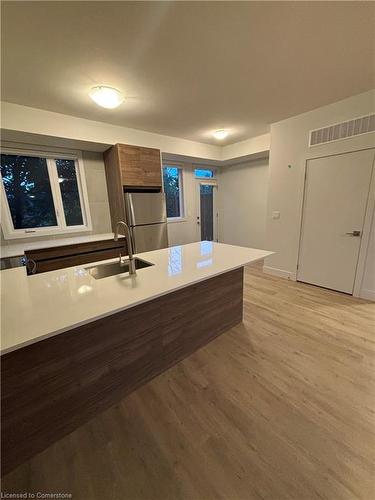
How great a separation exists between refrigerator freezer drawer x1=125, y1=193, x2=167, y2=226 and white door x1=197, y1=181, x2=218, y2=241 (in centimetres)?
187

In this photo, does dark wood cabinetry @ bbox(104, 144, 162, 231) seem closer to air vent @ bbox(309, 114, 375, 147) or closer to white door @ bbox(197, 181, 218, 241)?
white door @ bbox(197, 181, 218, 241)

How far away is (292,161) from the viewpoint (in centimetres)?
329

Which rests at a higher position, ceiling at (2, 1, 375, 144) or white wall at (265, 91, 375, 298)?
ceiling at (2, 1, 375, 144)

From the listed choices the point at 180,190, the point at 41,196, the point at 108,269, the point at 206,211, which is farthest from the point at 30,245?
the point at 206,211

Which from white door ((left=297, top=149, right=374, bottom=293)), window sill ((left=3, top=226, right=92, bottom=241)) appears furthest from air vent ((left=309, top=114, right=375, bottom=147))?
window sill ((left=3, top=226, right=92, bottom=241))

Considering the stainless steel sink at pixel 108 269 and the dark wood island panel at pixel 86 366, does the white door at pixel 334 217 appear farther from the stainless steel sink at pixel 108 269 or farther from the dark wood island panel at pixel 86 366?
the stainless steel sink at pixel 108 269

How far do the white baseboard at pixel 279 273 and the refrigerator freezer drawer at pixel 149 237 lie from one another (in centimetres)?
203

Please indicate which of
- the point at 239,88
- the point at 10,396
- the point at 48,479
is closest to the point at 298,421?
the point at 48,479

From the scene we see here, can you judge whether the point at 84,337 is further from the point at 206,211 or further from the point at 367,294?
the point at 206,211

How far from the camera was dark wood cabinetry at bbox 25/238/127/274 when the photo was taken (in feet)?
8.84

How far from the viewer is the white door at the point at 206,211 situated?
538cm

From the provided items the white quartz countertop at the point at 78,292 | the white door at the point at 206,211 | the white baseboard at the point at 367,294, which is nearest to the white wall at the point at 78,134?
the white door at the point at 206,211

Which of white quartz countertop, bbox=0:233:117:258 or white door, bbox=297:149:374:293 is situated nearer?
white quartz countertop, bbox=0:233:117:258

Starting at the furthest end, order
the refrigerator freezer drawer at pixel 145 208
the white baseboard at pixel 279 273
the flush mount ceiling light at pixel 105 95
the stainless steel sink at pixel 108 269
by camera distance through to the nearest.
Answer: the white baseboard at pixel 279 273, the refrigerator freezer drawer at pixel 145 208, the flush mount ceiling light at pixel 105 95, the stainless steel sink at pixel 108 269
